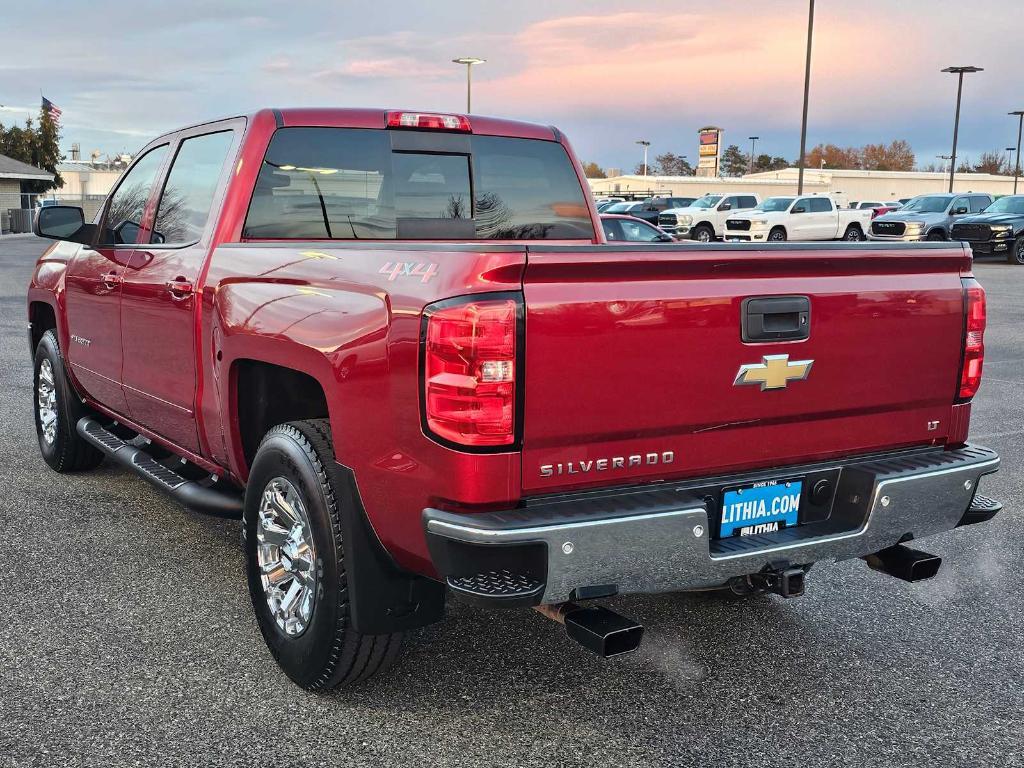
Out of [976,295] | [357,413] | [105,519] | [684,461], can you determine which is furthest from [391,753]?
[105,519]

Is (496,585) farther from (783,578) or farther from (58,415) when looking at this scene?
(58,415)

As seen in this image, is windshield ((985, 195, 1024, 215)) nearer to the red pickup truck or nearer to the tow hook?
the red pickup truck

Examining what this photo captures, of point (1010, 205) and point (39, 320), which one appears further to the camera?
point (1010, 205)

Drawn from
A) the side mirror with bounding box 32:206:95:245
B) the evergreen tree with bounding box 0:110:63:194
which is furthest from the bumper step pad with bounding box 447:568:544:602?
the evergreen tree with bounding box 0:110:63:194

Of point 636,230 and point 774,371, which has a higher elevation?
point 774,371

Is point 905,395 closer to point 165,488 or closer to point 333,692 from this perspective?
point 333,692

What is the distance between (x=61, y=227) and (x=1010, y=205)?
30.9 meters

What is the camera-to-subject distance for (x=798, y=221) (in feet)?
116

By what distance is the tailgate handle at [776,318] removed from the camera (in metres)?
3.18

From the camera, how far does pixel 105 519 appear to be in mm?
5590

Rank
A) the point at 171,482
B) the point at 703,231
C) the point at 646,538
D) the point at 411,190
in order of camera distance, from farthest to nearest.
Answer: the point at 703,231
the point at 411,190
the point at 171,482
the point at 646,538

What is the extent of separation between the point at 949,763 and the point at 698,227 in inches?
1442

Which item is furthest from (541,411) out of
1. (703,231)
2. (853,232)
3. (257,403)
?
(703,231)

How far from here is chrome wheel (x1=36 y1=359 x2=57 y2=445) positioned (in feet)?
21.5
